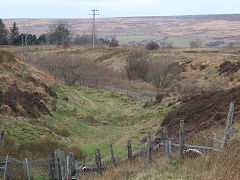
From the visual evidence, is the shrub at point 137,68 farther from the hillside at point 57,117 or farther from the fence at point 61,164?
the fence at point 61,164

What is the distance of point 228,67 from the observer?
4350 cm

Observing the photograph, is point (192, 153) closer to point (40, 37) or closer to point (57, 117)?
point (57, 117)

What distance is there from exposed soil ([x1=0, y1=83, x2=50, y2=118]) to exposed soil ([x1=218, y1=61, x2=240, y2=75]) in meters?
26.1

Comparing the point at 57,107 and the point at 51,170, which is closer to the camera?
the point at 51,170

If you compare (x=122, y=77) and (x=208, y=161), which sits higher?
(x=208, y=161)

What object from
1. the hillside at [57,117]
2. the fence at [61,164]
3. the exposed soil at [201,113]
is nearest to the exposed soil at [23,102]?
the hillside at [57,117]

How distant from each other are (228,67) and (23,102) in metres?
30.3

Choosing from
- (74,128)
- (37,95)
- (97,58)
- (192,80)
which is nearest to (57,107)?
(37,95)

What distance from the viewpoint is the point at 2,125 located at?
16.6 meters

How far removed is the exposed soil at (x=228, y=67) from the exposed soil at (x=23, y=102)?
26.1 meters

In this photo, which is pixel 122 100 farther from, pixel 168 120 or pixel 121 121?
pixel 168 120

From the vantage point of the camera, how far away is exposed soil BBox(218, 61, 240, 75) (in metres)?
41.0

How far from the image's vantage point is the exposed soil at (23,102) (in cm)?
1988

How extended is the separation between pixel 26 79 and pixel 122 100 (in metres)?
11.6
